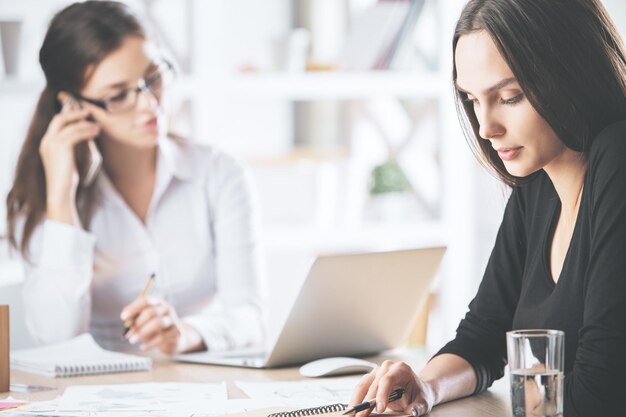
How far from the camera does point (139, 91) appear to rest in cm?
224

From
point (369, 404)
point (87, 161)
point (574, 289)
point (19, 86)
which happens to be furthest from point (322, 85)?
point (369, 404)

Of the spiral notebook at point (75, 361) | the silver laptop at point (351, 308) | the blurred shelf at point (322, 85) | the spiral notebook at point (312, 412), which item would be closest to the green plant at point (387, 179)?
the blurred shelf at point (322, 85)

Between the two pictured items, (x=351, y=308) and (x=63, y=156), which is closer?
(x=351, y=308)

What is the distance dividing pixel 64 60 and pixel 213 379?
3.27 ft

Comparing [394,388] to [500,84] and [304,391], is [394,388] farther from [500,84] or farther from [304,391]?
[500,84]

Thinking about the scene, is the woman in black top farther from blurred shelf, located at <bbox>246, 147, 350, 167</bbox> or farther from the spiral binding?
blurred shelf, located at <bbox>246, 147, 350, 167</bbox>

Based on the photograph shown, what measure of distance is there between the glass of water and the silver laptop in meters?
0.55

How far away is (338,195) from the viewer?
372cm

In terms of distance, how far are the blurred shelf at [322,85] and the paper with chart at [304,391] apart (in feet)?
6.57

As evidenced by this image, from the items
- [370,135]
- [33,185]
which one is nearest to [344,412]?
[33,185]

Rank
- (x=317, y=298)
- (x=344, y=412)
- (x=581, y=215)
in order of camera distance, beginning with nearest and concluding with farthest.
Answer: (x=344, y=412)
(x=581, y=215)
(x=317, y=298)

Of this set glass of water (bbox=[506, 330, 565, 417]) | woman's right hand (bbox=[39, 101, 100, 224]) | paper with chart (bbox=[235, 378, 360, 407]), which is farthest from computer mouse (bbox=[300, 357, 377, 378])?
woman's right hand (bbox=[39, 101, 100, 224])

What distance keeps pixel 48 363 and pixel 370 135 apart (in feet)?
7.47

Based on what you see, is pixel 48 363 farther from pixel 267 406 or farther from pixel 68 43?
pixel 68 43
